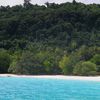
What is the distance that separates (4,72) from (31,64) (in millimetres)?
6746

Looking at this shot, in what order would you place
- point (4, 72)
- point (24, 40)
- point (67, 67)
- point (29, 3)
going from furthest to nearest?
point (29, 3) → point (24, 40) → point (4, 72) → point (67, 67)

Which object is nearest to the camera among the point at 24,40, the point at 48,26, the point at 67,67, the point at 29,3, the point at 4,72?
the point at 67,67

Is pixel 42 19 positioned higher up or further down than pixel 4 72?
higher up

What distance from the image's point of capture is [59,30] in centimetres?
7856

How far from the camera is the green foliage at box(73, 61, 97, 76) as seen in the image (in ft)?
154

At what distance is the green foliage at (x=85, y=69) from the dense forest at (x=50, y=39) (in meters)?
1.93

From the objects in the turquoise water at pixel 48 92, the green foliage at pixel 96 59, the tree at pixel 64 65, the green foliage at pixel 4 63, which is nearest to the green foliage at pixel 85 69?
the tree at pixel 64 65

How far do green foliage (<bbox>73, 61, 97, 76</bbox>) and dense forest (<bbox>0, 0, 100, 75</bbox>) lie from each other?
193 centimetres

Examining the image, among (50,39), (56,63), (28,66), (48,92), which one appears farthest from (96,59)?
(48,92)

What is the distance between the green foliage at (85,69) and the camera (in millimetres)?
47062

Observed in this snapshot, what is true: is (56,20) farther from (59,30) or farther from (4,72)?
(4,72)

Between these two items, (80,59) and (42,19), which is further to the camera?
(42,19)

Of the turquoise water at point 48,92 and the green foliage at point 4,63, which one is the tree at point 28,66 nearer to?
the green foliage at point 4,63

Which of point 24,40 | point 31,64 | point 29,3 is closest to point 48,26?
point 24,40
